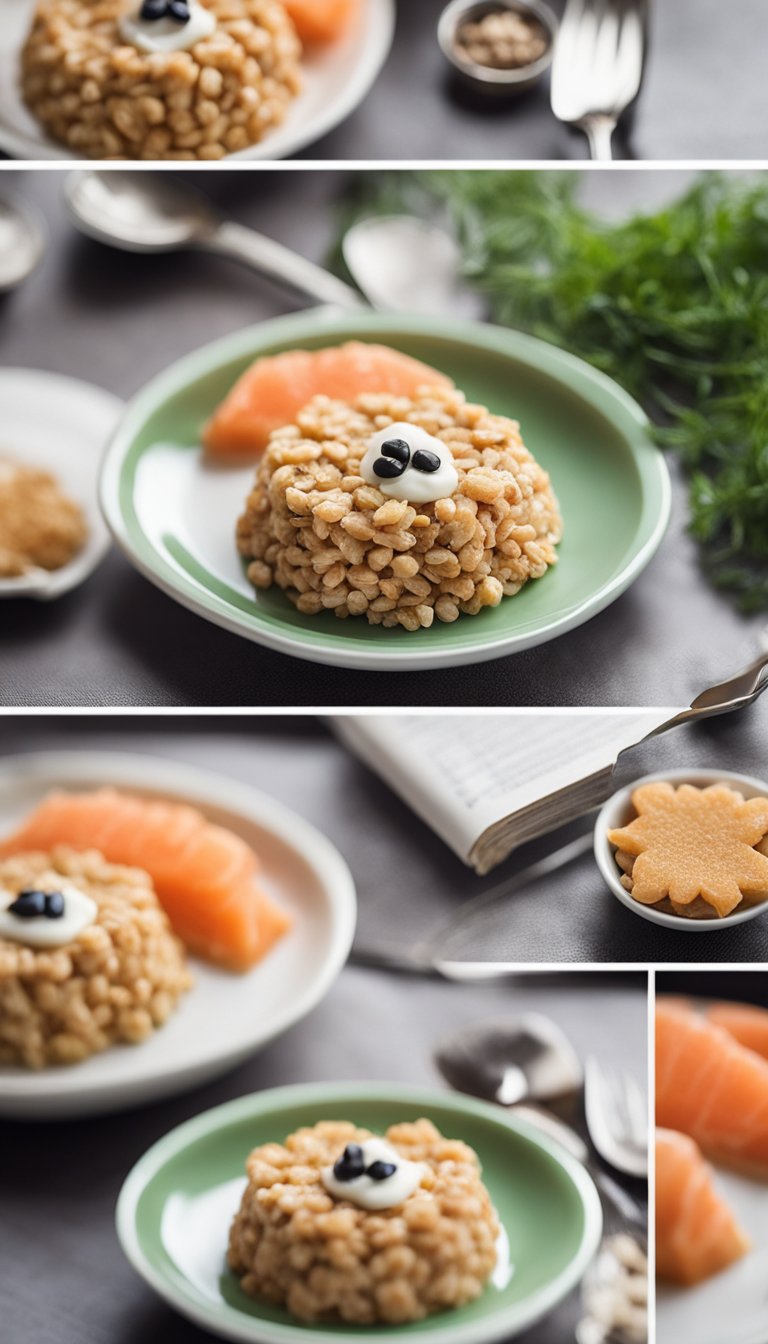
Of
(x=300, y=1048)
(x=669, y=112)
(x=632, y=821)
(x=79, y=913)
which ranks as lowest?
(x=300, y=1048)

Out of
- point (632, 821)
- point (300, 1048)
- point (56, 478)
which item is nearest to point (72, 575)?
point (56, 478)

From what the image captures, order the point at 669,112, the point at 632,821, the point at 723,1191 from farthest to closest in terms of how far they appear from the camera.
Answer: the point at 723,1191 < the point at 669,112 < the point at 632,821

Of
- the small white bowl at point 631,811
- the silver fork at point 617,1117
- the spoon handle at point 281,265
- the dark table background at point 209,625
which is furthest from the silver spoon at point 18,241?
the silver fork at point 617,1117

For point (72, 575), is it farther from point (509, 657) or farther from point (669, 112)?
point (669, 112)

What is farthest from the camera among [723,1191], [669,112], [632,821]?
[723,1191]

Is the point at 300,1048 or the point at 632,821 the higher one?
the point at 632,821
